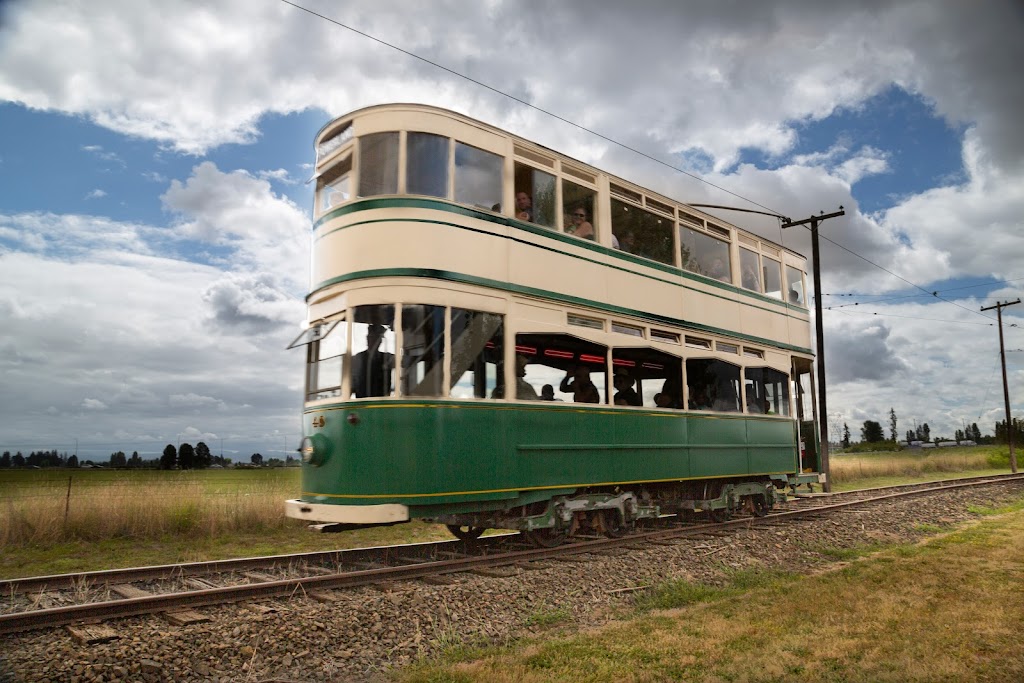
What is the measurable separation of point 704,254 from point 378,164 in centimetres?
585

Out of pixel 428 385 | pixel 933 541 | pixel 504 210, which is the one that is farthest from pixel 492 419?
pixel 933 541

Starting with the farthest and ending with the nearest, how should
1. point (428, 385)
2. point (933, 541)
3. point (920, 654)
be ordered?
point (933, 541) → point (428, 385) → point (920, 654)

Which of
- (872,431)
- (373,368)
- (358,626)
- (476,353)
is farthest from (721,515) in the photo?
(872,431)

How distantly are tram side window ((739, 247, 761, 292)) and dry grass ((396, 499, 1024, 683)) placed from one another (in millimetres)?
6167

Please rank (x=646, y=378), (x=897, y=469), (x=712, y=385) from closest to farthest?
(x=646, y=378)
(x=712, y=385)
(x=897, y=469)

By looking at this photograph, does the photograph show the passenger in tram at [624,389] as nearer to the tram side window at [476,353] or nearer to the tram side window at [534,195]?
the tram side window at [476,353]

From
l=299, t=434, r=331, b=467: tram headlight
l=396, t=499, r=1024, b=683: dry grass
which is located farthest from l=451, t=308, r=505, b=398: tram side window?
l=396, t=499, r=1024, b=683: dry grass

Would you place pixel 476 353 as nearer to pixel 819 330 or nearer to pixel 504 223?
pixel 504 223

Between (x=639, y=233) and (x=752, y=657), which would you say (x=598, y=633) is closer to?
(x=752, y=657)

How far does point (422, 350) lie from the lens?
7.50m

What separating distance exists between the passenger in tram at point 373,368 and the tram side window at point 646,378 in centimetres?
317

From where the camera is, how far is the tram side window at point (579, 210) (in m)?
9.28

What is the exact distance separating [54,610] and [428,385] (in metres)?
3.65

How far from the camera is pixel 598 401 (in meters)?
9.15
